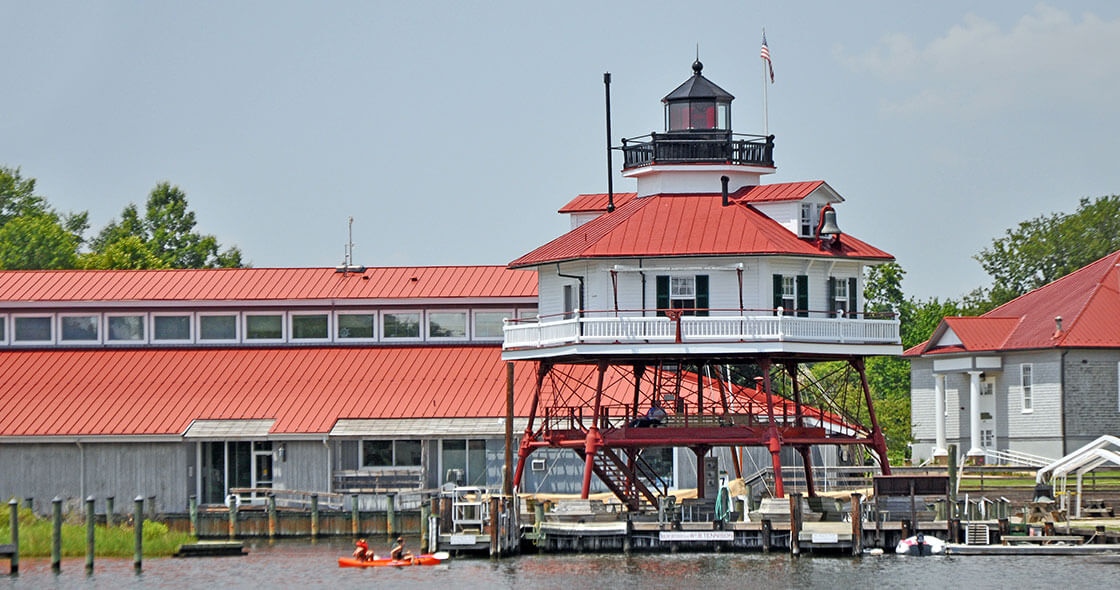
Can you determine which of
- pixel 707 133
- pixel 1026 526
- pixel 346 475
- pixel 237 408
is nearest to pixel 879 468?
pixel 1026 526

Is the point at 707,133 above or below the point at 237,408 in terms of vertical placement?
above

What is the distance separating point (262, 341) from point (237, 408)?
613 centimetres

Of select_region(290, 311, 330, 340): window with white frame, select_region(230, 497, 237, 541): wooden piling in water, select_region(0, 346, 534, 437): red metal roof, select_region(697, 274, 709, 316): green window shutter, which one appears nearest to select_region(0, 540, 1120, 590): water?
select_region(230, 497, 237, 541): wooden piling in water

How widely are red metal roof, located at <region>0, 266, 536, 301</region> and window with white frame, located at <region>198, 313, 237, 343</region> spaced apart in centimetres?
71

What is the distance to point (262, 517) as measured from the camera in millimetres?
69062

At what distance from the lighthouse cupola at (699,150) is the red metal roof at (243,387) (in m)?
11.1

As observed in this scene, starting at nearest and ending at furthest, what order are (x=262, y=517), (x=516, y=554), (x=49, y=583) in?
1. (x=49, y=583)
2. (x=516, y=554)
3. (x=262, y=517)

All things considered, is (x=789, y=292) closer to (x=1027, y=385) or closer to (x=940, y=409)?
(x=1027, y=385)

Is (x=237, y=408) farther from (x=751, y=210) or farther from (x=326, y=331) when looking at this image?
(x=751, y=210)

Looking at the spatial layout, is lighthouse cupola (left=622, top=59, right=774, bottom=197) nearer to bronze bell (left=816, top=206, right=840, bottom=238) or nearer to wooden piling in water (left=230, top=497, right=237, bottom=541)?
bronze bell (left=816, top=206, right=840, bottom=238)

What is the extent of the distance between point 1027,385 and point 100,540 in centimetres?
3490

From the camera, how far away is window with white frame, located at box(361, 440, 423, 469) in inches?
2844

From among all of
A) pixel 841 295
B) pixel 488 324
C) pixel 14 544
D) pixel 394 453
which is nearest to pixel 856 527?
pixel 841 295

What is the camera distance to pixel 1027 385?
7738 centimetres
